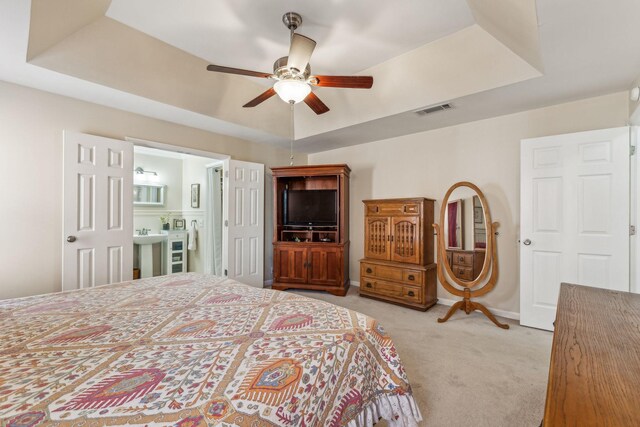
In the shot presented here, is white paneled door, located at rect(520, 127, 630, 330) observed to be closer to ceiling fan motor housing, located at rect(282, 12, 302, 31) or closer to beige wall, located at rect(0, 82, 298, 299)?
ceiling fan motor housing, located at rect(282, 12, 302, 31)

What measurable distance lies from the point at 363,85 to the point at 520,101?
6.01 feet

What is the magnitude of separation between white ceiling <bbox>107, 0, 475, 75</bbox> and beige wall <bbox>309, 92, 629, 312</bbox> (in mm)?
1348

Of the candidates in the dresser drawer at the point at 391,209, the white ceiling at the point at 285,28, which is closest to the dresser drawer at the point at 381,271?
the dresser drawer at the point at 391,209

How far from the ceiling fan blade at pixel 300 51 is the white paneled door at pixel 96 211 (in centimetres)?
225

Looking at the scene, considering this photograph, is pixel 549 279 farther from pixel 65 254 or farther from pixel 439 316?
pixel 65 254

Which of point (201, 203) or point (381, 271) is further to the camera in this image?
point (201, 203)

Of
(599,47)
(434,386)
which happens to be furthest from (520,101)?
(434,386)

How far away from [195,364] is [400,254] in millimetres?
3146

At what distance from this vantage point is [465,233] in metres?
3.36

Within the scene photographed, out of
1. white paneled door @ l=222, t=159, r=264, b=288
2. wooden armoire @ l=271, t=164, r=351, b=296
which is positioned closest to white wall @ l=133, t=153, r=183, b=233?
white paneled door @ l=222, t=159, r=264, b=288

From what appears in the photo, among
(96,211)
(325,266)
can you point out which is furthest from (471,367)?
(96,211)

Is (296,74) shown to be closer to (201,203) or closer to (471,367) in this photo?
(471,367)

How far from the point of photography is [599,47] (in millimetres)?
1950

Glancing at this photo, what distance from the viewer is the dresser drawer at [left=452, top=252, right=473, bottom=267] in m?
3.29
